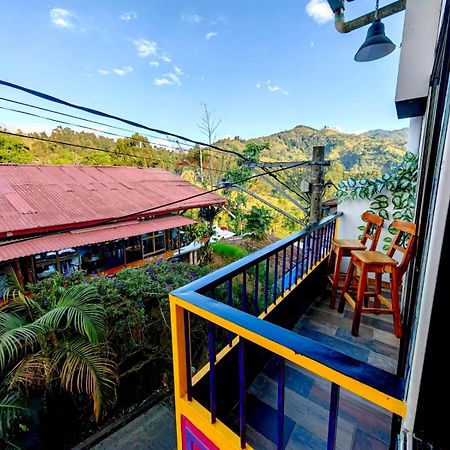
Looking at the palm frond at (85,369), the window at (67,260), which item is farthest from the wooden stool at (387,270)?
the window at (67,260)

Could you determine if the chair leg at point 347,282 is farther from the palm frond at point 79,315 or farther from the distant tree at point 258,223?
the distant tree at point 258,223

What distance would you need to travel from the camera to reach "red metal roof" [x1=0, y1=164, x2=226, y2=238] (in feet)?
16.2

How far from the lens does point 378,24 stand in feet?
7.84

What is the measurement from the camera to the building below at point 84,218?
4758 mm

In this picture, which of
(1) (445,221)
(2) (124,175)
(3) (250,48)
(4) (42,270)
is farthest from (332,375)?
(3) (250,48)

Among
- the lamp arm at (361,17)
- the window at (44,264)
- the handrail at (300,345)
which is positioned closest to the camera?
the handrail at (300,345)

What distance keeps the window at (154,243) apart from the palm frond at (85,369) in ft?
19.0

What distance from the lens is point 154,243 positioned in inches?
320

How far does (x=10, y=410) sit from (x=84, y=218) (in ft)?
14.0

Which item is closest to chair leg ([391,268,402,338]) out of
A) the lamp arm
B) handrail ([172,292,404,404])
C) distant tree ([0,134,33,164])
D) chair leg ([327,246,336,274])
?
chair leg ([327,246,336,274])

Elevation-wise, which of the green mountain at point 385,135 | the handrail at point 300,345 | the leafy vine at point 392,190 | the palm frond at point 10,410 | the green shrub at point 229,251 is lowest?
the green shrub at point 229,251

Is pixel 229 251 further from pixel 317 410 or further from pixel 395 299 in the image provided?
pixel 317 410

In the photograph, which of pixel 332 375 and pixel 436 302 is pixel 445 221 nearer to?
pixel 436 302

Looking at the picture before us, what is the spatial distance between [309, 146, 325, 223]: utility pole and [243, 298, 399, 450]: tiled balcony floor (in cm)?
129
